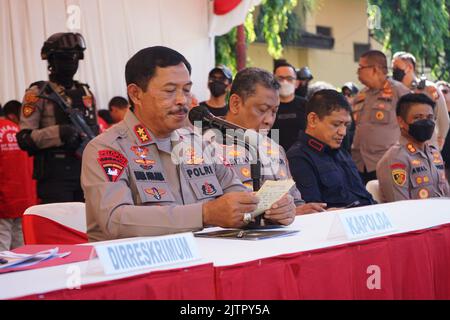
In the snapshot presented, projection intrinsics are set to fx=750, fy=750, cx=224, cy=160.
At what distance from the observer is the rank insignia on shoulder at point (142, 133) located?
2693mm

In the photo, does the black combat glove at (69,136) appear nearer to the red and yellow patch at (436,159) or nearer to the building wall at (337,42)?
the red and yellow patch at (436,159)

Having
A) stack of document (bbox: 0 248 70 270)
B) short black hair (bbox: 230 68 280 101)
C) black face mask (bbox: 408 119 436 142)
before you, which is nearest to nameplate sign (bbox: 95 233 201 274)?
stack of document (bbox: 0 248 70 270)

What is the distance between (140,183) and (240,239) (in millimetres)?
467

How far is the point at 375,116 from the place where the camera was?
243 inches

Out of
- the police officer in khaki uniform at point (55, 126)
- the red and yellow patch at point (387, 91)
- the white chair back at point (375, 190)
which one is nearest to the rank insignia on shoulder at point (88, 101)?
the police officer in khaki uniform at point (55, 126)

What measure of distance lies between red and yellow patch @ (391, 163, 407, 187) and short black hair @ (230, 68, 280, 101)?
3.23 ft

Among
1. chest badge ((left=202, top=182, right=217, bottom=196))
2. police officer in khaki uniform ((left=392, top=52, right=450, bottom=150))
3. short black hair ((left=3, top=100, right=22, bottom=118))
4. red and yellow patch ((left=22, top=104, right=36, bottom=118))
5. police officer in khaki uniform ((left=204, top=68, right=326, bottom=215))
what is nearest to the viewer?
chest badge ((left=202, top=182, right=217, bottom=196))

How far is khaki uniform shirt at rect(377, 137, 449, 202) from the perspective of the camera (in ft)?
14.2

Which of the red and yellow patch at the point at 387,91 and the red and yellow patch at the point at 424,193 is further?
the red and yellow patch at the point at 387,91

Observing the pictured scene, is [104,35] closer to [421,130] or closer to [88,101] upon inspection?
[88,101]

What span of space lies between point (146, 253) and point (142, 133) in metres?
1.01

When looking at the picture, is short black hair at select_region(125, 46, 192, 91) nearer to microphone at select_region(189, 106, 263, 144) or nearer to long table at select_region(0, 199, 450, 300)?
microphone at select_region(189, 106, 263, 144)

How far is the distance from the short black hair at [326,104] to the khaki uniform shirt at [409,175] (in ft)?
1.42

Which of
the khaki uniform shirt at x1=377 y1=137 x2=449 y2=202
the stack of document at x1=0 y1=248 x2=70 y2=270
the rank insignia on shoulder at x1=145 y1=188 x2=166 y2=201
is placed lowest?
the khaki uniform shirt at x1=377 y1=137 x2=449 y2=202
